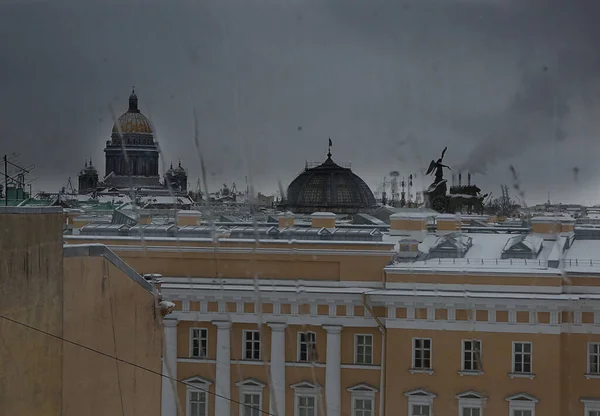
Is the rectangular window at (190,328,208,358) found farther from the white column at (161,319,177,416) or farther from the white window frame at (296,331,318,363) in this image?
the white window frame at (296,331,318,363)

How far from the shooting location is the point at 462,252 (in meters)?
14.2

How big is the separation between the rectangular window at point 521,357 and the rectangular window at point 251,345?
3599mm

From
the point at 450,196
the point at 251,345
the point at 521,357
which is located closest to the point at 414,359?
the point at 521,357

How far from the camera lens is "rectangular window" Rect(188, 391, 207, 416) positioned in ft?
45.1

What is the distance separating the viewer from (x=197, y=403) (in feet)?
45.2

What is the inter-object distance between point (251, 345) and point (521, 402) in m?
3.85

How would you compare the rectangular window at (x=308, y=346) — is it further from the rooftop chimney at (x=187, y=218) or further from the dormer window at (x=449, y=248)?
the rooftop chimney at (x=187, y=218)

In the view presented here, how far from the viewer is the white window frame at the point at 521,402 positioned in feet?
41.5

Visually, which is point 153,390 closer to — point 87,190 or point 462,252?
point 462,252

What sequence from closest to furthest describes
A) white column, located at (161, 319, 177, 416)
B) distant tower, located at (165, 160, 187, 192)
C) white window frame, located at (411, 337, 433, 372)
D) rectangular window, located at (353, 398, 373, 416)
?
white window frame, located at (411, 337, 433, 372) → white column, located at (161, 319, 177, 416) → rectangular window, located at (353, 398, 373, 416) → distant tower, located at (165, 160, 187, 192)

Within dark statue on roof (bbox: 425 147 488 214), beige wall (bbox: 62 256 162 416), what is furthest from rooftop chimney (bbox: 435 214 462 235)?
beige wall (bbox: 62 256 162 416)

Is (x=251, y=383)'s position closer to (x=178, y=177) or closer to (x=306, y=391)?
(x=306, y=391)

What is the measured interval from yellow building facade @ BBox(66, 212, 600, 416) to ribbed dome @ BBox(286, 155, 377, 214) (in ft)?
78.9

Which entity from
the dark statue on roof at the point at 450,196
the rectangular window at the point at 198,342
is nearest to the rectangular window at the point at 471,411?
the rectangular window at the point at 198,342
